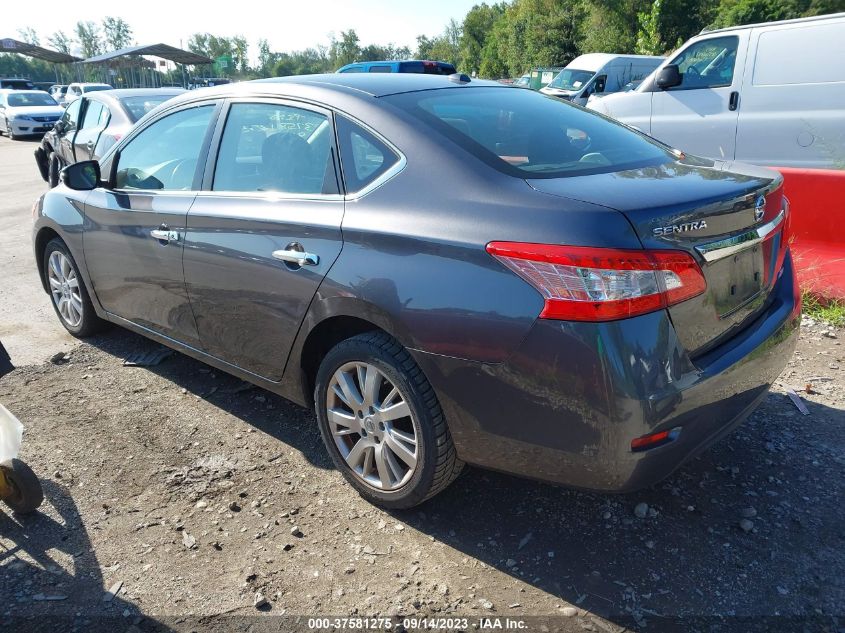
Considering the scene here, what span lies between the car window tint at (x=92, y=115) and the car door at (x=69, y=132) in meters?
0.22

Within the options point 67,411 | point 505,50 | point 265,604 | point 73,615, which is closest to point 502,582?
point 265,604

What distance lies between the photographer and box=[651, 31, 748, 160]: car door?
7047mm

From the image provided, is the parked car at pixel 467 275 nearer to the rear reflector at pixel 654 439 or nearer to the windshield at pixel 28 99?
the rear reflector at pixel 654 439

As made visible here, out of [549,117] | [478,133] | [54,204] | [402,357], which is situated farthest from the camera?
[54,204]

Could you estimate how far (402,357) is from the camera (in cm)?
259

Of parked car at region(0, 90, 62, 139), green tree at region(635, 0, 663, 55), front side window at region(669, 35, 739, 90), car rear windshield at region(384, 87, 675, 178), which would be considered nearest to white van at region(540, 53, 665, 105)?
green tree at region(635, 0, 663, 55)

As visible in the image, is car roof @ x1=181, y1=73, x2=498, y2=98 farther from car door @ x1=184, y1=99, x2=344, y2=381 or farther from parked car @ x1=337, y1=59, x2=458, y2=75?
parked car @ x1=337, y1=59, x2=458, y2=75

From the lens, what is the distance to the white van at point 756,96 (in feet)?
20.9

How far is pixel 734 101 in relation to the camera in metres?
7.03

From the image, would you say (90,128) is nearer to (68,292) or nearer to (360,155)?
(68,292)

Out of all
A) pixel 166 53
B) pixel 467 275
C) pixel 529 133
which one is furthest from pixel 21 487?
pixel 166 53

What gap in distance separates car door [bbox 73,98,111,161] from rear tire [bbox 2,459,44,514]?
6953 mm

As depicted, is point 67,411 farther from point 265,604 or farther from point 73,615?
point 265,604

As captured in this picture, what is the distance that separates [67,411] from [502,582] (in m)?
2.70
